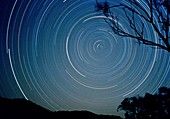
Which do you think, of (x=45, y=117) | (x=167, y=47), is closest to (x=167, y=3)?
(x=167, y=47)

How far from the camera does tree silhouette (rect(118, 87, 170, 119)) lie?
1766cm

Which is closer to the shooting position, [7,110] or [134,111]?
[7,110]

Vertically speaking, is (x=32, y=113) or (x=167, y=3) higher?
(x=167, y=3)

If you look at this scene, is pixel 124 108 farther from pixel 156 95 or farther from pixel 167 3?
pixel 167 3

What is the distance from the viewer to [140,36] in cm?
516

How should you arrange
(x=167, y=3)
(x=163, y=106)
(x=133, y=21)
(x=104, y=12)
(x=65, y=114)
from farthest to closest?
1. (x=163, y=106)
2. (x=65, y=114)
3. (x=104, y=12)
4. (x=133, y=21)
5. (x=167, y=3)

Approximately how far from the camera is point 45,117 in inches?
320

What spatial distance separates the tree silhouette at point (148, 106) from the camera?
17.7m

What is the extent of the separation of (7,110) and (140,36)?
6.62 meters

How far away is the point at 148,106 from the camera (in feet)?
63.7

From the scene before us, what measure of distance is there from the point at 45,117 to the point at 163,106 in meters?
14.9

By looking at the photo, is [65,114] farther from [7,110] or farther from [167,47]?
[167,47]

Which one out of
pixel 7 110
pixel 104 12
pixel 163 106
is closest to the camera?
pixel 104 12

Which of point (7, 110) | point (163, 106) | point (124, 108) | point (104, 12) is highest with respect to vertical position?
point (104, 12)
